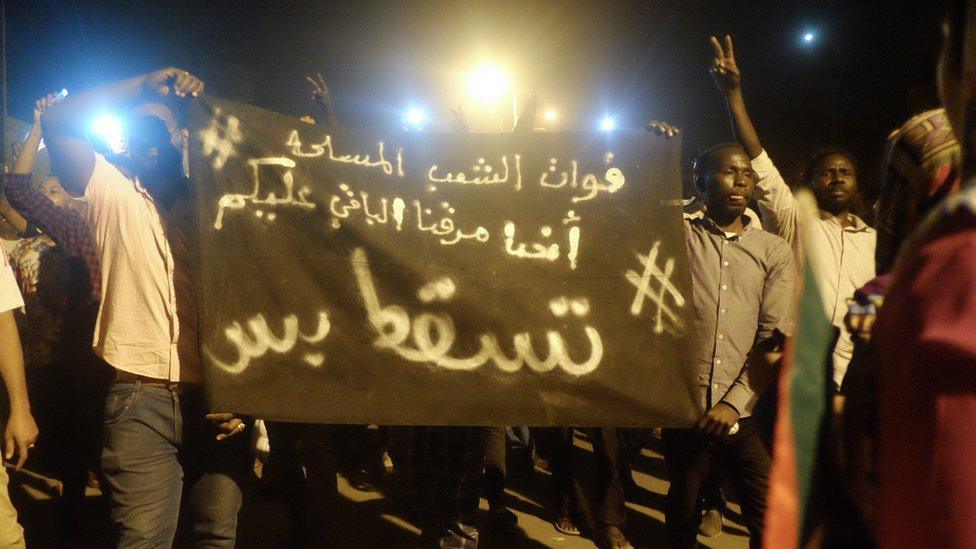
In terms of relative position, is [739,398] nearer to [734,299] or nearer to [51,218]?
[734,299]

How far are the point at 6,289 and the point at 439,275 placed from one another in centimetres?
150

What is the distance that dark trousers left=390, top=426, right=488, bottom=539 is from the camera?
10.8ft

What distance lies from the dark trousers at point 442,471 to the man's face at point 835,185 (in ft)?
7.05

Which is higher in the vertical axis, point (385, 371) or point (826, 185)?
point (826, 185)

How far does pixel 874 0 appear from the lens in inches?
379

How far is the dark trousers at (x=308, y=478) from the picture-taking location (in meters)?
3.15

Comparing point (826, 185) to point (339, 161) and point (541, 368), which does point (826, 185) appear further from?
point (339, 161)

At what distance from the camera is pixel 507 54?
12875mm

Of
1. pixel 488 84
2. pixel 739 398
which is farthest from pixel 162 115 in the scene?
pixel 488 84

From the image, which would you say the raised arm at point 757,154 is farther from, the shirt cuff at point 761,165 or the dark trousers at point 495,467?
the dark trousers at point 495,467

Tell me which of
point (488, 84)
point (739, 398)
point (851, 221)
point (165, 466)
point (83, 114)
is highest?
point (488, 84)

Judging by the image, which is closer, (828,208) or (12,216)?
(828,208)

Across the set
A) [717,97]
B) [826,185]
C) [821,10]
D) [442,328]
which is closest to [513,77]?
[717,97]

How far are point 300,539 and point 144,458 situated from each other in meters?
1.49
